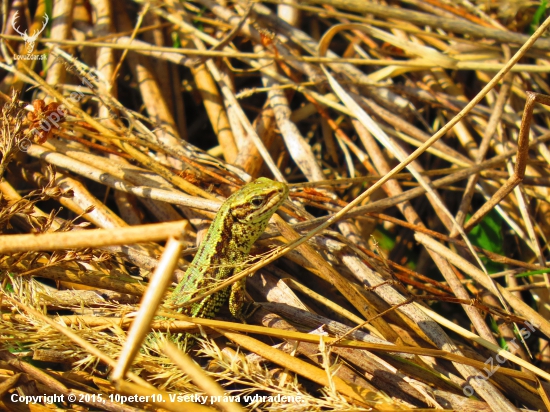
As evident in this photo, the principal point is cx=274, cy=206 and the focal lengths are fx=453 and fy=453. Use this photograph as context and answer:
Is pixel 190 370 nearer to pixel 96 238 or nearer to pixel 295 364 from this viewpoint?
pixel 96 238

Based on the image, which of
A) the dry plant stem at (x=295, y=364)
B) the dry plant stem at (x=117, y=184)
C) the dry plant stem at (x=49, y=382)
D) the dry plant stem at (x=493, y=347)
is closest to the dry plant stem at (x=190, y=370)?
the dry plant stem at (x=295, y=364)

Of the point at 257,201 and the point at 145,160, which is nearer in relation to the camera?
the point at 257,201

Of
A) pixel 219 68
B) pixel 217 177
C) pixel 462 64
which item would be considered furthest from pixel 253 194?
pixel 462 64

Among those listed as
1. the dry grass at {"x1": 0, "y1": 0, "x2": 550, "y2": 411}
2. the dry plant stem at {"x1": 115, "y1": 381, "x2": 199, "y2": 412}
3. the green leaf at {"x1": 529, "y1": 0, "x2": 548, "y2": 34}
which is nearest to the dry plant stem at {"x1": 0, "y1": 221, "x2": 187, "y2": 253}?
the dry grass at {"x1": 0, "y1": 0, "x2": 550, "y2": 411}

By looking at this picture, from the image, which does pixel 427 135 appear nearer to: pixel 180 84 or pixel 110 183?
pixel 180 84

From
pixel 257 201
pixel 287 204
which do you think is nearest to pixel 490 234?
pixel 287 204

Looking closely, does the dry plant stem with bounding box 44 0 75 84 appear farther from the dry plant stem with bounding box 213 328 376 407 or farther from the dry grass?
the dry plant stem with bounding box 213 328 376 407

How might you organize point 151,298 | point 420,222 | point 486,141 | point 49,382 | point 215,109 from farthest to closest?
1. point 215,109
2. point 486,141
3. point 420,222
4. point 49,382
5. point 151,298
